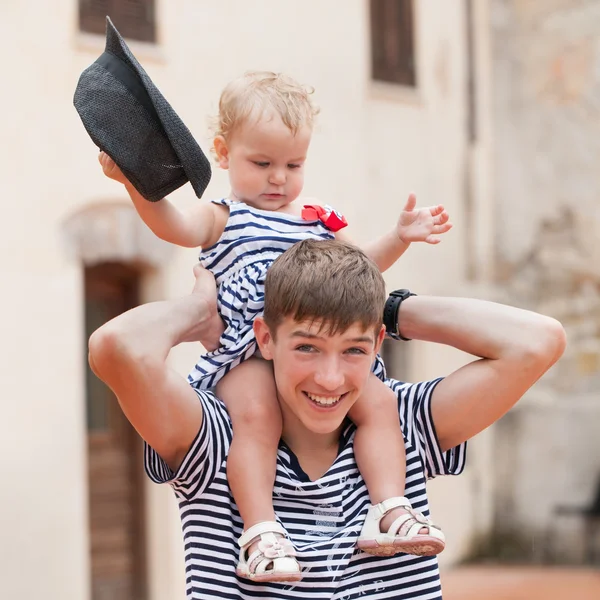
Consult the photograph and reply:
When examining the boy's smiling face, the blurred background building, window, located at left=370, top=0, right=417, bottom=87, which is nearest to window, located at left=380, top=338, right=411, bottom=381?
the blurred background building

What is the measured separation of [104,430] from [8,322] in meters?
1.41

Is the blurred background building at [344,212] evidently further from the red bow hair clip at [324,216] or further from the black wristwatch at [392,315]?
the black wristwatch at [392,315]

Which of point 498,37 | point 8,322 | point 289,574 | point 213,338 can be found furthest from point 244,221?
point 498,37

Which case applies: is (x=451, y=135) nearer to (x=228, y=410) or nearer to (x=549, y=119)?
(x=549, y=119)

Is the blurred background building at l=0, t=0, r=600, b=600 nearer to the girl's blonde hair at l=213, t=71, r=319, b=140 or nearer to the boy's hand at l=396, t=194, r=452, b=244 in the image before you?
the girl's blonde hair at l=213, t=71, r=319, b=140

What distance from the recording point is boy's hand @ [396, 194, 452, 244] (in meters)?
2.61

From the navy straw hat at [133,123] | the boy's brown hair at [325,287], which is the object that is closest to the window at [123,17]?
the navy straw hat at [133,123]

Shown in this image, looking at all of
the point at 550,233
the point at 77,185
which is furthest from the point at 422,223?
the point at 550,233

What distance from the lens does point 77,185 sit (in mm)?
7570

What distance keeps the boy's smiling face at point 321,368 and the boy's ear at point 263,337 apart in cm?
4

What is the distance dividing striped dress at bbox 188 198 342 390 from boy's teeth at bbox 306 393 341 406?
222 millimetres

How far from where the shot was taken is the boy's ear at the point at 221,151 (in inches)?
107

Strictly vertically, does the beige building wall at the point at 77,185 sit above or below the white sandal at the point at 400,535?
above

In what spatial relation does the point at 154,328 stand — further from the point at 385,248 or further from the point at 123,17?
the point at 123,17
